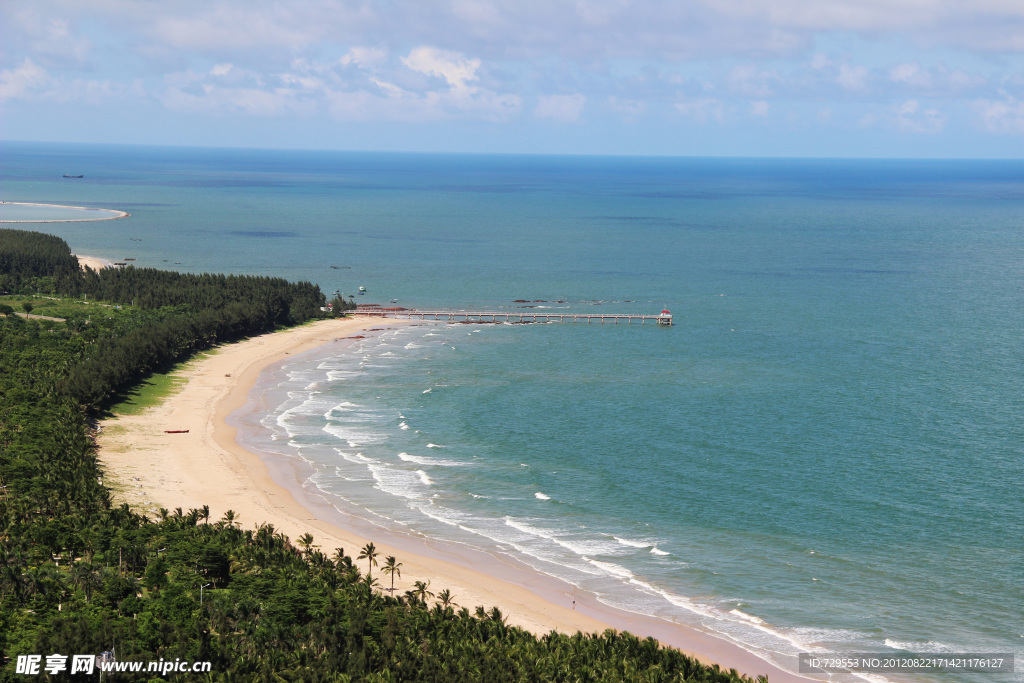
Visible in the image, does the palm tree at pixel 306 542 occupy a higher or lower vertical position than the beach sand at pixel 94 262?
lower

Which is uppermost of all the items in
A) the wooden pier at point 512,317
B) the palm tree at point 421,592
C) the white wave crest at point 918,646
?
the wooden pier at point 512,317

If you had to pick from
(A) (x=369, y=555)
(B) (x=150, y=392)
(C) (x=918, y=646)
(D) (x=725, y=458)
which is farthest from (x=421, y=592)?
(B) (x=150, y=392)

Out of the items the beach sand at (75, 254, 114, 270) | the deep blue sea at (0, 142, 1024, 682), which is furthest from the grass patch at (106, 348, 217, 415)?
the beach sand at (75, 254, 114, 270)

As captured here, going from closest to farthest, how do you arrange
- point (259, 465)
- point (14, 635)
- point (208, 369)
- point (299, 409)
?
point (14, 635) < point (259, 465) < point (299, 409) < point (208, 369)

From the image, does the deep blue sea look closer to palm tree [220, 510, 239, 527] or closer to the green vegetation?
palm tree [220, 510, 239, 527]

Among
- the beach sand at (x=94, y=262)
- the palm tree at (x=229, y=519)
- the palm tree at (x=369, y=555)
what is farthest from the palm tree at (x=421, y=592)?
the beach sand at (x=94, y=262)

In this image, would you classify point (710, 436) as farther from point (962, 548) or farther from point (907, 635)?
point (907, 635)

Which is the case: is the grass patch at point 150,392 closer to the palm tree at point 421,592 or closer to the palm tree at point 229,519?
the palm tree at point 229,519

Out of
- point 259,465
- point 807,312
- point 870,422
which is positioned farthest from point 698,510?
point 807,312
